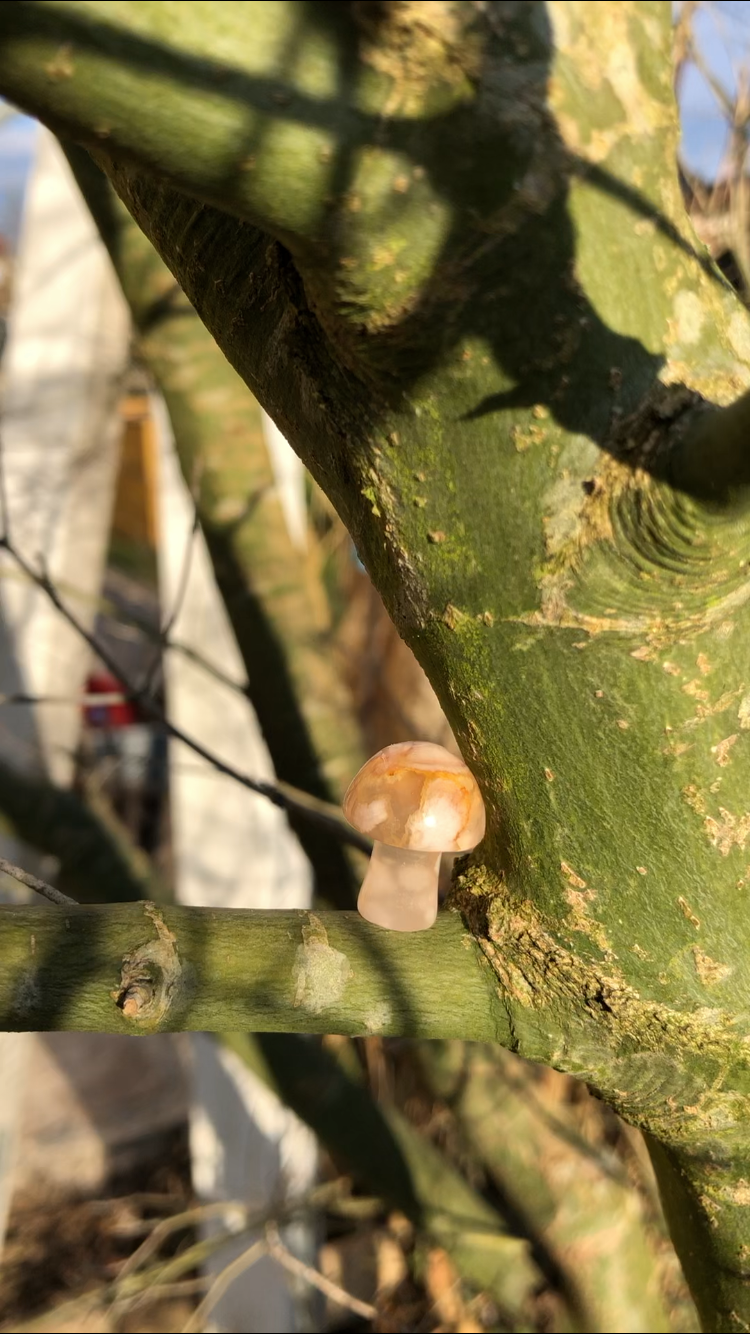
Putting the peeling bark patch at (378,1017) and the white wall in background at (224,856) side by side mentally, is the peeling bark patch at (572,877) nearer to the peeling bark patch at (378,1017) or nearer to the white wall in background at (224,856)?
the peeling bark patch at (378,1017)

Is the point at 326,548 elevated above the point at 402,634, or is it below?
below

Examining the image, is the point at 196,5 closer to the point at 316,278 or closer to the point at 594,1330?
the point at 316,278

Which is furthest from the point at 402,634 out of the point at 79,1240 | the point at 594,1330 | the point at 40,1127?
the point at 40,1127

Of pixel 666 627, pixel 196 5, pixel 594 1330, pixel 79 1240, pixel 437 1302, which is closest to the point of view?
pixel 196 5

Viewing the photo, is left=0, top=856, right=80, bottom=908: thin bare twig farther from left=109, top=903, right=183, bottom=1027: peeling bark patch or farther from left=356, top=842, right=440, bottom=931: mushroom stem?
left=356, top=842, right=440, bottom=931: mushroom stem

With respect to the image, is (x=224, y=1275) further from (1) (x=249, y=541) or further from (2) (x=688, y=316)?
(2) (x=688, y=316)

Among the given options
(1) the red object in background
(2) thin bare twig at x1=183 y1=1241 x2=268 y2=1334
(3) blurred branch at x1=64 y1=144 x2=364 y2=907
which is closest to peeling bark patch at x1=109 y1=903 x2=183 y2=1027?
(3) blurred branch at x1=64 y1=144 x2=364 y2=907

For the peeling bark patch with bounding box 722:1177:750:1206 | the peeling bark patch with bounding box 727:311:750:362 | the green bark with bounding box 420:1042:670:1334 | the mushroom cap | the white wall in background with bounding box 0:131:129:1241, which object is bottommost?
the white wall in background with bounding box 0:131:129:1241
